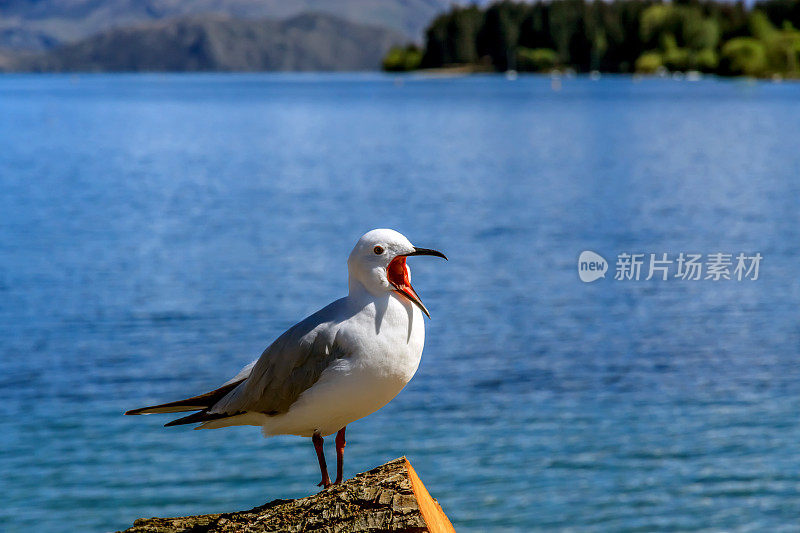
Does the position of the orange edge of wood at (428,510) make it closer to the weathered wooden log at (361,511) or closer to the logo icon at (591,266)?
the weathered wooden log at (361,511)

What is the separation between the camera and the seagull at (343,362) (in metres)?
5.32

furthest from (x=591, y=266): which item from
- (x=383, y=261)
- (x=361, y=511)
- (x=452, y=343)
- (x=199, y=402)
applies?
(x=383, y=261)

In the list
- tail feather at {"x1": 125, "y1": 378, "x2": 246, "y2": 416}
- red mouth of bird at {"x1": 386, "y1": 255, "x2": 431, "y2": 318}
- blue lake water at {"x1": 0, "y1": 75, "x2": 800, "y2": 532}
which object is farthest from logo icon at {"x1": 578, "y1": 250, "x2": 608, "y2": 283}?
red mouth of bird at {"x1": 386, "y1": 255, "x2": 431, "y2": 318}

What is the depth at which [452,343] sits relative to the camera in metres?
20.1


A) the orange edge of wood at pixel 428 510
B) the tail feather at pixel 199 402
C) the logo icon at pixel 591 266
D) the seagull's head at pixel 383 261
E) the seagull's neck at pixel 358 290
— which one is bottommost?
the logo icon at pixel 591 266

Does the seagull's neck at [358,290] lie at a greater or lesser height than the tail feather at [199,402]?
greater

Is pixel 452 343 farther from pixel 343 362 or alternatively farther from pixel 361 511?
pixel 343 362

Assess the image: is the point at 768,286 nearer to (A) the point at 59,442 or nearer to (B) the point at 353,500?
(A) the point at 59,442

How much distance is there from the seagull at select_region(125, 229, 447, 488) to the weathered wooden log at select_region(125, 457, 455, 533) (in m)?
0.19

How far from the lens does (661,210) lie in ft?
132

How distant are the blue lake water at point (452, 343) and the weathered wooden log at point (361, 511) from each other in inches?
301

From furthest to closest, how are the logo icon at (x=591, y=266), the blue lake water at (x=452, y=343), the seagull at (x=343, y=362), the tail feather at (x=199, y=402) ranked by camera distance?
the logo icon at (x=591, y=266) < the blue lake water at (x=452, y=343) < the tail feather at (x=199, y=402) < the seagull at (x=343, y=362)

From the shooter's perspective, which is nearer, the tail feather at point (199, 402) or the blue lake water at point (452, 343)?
the tail feather at point (199, 402)

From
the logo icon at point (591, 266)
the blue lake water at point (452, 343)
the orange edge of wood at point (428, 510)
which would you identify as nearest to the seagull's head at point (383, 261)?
the orange edge of wood at point (428, 510)
